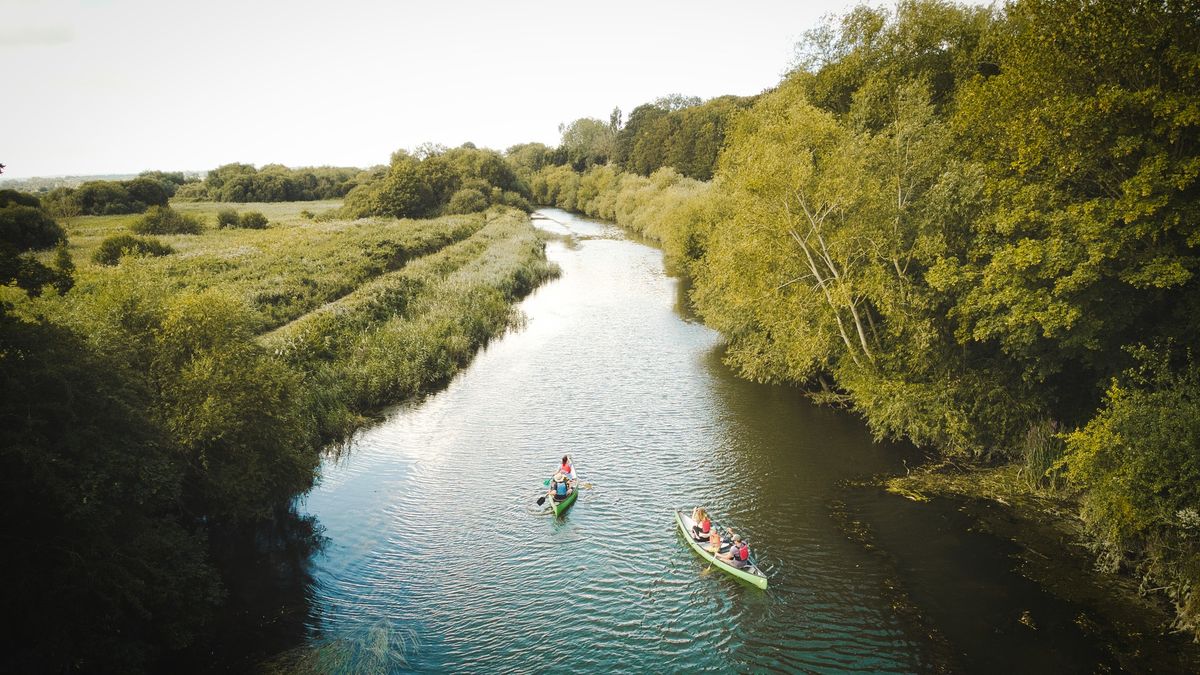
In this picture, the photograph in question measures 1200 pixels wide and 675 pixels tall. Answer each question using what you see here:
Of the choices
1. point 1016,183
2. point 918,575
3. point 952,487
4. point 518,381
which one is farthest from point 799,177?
point 518,381

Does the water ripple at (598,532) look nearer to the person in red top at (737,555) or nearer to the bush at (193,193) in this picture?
the person in red top at (737,555)

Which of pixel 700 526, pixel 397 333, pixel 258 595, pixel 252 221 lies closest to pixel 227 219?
pixel 252 221

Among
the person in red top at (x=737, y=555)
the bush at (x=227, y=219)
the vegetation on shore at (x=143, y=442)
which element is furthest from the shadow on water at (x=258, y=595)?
the bush at (x=227, y=219)

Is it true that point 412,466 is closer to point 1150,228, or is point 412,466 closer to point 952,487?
point 952,487

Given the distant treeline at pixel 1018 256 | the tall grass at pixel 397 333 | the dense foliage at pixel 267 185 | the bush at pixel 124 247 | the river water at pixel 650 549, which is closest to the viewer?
the river water at pixel 650 549

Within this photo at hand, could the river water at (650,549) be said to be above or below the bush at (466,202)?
below
